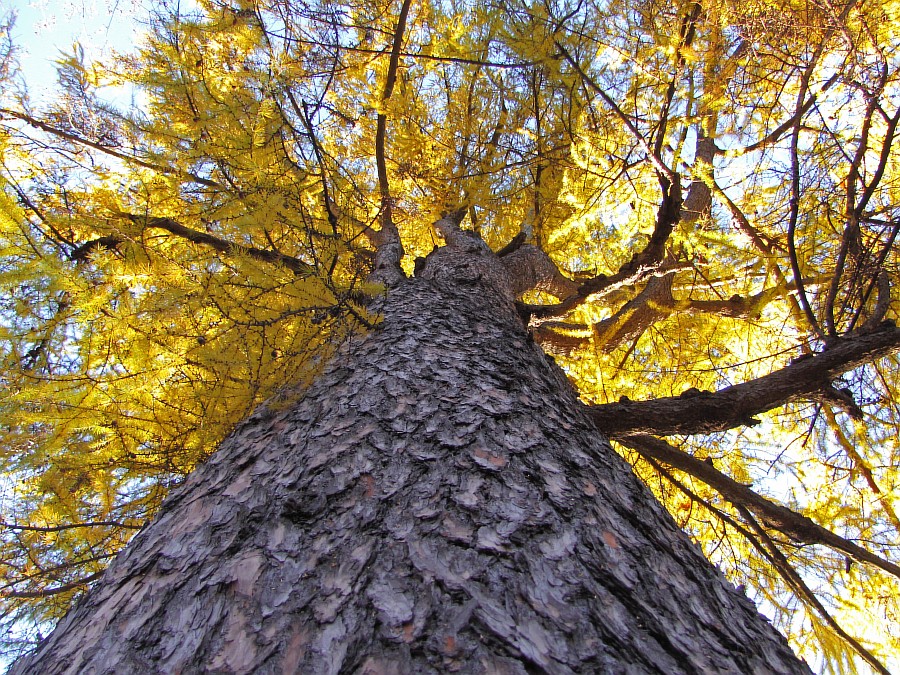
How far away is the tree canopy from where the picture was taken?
1.71 metres

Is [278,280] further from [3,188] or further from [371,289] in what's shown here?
[3,188]

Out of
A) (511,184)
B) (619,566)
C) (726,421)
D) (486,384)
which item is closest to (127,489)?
(486,384)

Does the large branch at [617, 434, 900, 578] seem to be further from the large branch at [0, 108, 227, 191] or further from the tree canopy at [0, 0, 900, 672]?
the large branch at [0, 108, 227, 191]

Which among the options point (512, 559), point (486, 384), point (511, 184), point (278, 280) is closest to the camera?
point (512, 559)

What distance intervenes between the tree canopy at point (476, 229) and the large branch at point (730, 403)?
13 mm

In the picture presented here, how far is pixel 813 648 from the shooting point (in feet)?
10.3

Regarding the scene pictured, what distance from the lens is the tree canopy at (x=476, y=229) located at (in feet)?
5.61

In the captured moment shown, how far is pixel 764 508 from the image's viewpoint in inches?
88.6

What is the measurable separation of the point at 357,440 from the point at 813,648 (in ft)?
13.0

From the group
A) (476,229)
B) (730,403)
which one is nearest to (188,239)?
(476,229)

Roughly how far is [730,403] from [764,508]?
60 centimetres

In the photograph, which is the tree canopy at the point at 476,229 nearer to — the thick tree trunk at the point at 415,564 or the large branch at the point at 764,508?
the large branch at the point at 764,508

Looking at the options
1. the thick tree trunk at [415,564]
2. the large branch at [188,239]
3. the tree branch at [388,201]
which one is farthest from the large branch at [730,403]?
the large branch at [188,239]

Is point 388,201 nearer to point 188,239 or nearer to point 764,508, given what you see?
point 188,239
